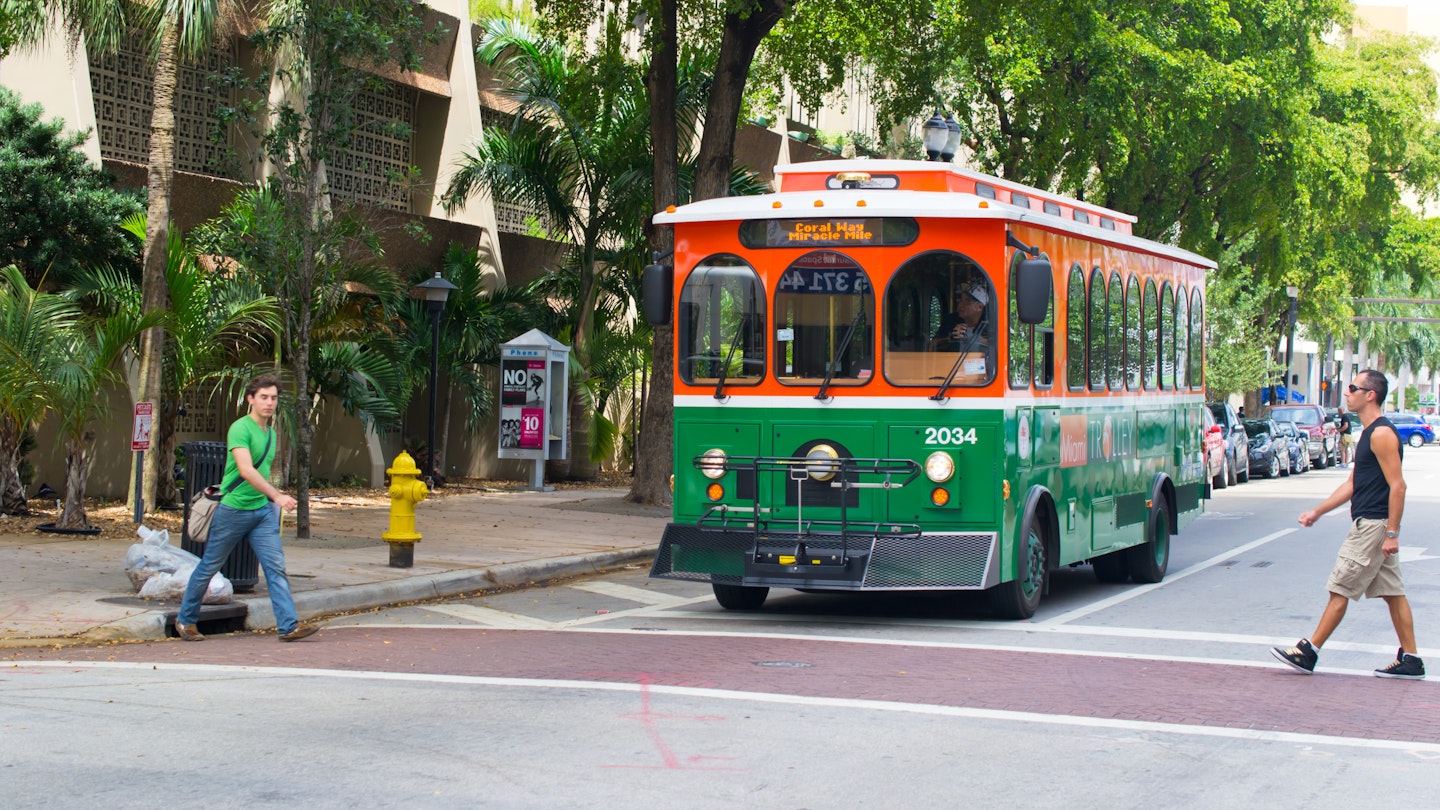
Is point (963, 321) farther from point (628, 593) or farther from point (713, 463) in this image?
point (628, 593)

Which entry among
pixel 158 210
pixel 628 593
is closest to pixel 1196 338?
pixel 628 593

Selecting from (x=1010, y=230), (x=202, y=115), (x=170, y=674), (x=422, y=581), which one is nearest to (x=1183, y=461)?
(x=1010, y=230)

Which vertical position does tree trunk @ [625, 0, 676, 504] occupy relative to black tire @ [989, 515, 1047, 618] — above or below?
above

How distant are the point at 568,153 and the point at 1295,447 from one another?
79.0 feet

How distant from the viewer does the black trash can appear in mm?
11797

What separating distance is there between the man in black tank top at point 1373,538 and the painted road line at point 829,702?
74.8 inches

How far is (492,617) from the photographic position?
12.2 meters

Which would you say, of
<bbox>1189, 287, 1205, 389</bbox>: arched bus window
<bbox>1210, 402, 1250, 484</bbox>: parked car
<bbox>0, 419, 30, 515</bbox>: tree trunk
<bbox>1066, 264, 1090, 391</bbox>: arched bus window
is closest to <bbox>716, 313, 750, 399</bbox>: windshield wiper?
<bbox>1066, 264, 1090, 391</bbox>: arched bus window

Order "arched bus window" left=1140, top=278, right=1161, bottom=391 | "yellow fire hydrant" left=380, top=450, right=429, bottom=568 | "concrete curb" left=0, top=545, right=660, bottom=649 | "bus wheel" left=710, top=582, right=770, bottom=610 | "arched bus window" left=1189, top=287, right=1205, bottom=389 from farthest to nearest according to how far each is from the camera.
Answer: "arched bus window" left=1189, top=287, right=1205, bottom=389 < "arched bus window" left=1140, top=278, right=1161, bottom=391 < "yellow fire hydrant" left=380, top=450, right=429, bottom=568 < "bus wheel" left=710, top=582, right=770, bottom=610 < "concrete curb" left=0, top=545, right=660, bottom=649

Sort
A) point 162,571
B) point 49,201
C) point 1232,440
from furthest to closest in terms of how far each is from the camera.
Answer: point 1232,440
point 49,201
point 162,571

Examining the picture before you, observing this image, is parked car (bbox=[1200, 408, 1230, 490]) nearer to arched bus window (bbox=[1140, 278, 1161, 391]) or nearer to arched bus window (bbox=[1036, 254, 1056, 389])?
arched bus window (bbox=[1140, 278, 1161, 391])

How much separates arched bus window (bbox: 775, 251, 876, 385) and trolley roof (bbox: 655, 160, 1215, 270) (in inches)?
15.0

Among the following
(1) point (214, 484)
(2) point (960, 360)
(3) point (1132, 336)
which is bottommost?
(1) point (214, 484)

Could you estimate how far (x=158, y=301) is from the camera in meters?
16.4
